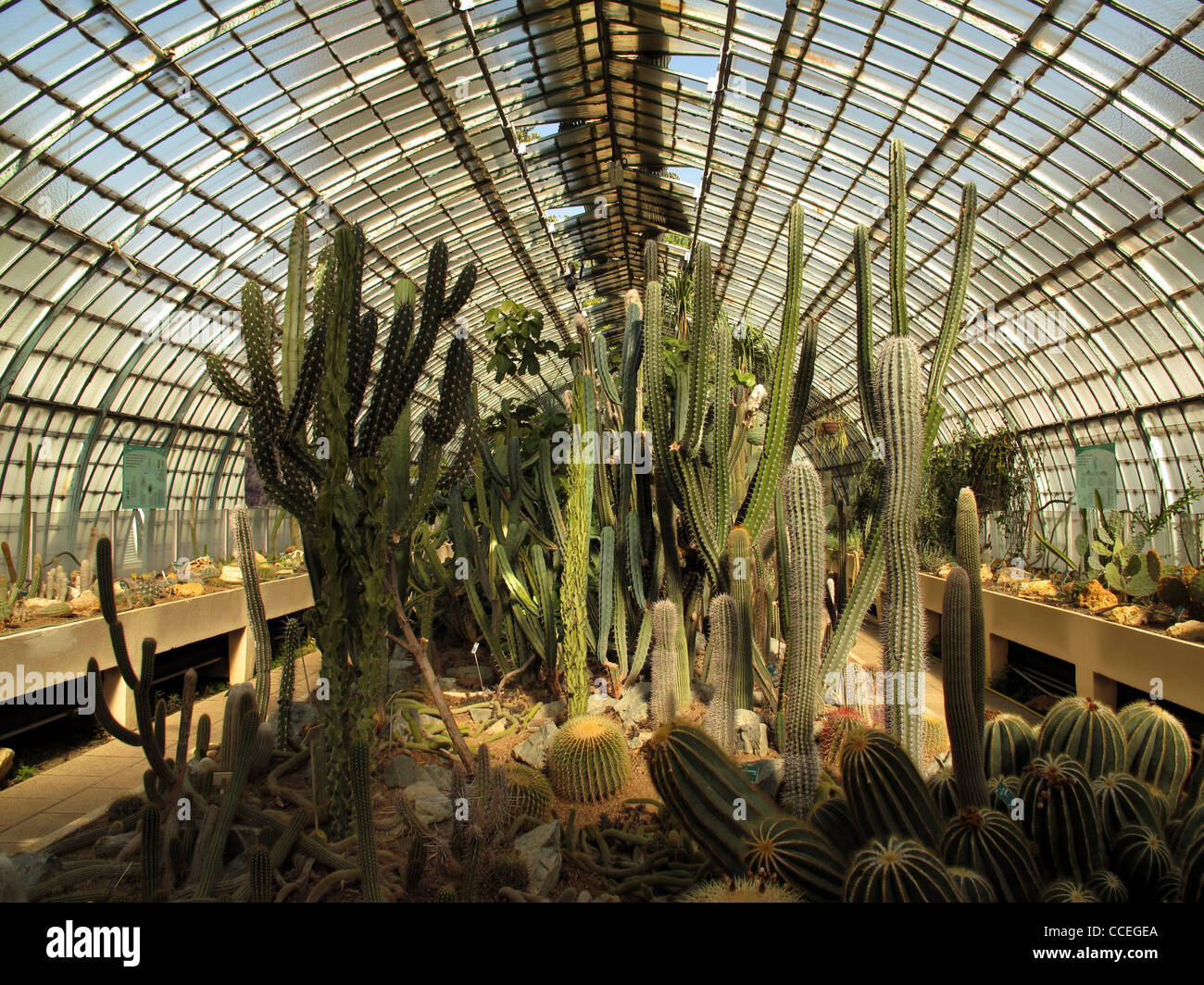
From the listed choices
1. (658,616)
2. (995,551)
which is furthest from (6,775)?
(995,551)

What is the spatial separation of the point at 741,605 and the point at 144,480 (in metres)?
5.87

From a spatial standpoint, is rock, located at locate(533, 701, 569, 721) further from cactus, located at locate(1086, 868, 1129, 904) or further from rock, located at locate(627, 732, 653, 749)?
cactus, located at locate(1086, 868, 1129, 904)

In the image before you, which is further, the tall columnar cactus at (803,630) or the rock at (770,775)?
the rock at (770,775)

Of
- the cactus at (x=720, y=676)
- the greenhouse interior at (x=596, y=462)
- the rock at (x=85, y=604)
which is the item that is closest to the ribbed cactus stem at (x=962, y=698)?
the greenhouse interior at (x=596, y=462)

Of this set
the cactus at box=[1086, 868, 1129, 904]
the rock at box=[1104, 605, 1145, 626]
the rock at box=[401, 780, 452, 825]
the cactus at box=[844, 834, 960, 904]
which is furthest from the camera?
the rock at box=[1104, 605, 1145, 626]

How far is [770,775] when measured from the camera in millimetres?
4270

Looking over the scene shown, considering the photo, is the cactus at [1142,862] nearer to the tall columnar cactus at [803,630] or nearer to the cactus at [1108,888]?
the cactus at [1108,888]

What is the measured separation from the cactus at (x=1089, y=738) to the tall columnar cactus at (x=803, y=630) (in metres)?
0.99

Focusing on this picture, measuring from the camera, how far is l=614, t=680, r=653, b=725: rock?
586 centimetres

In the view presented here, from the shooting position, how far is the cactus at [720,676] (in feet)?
15.4

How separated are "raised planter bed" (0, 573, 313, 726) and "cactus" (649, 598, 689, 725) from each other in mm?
3736

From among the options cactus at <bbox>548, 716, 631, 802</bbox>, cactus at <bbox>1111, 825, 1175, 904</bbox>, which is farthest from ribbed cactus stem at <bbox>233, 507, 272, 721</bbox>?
cactus at <bbox>1111, 825, 1175, 904</bbox>

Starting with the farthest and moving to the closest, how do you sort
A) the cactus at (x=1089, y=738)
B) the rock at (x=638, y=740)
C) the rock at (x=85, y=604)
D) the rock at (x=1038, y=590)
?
the rock at (x=1038, y=590)
the rock at (x=85, y=604)
the rock at (x=638, y=740)
the cactus at (x=1089, y=738)
